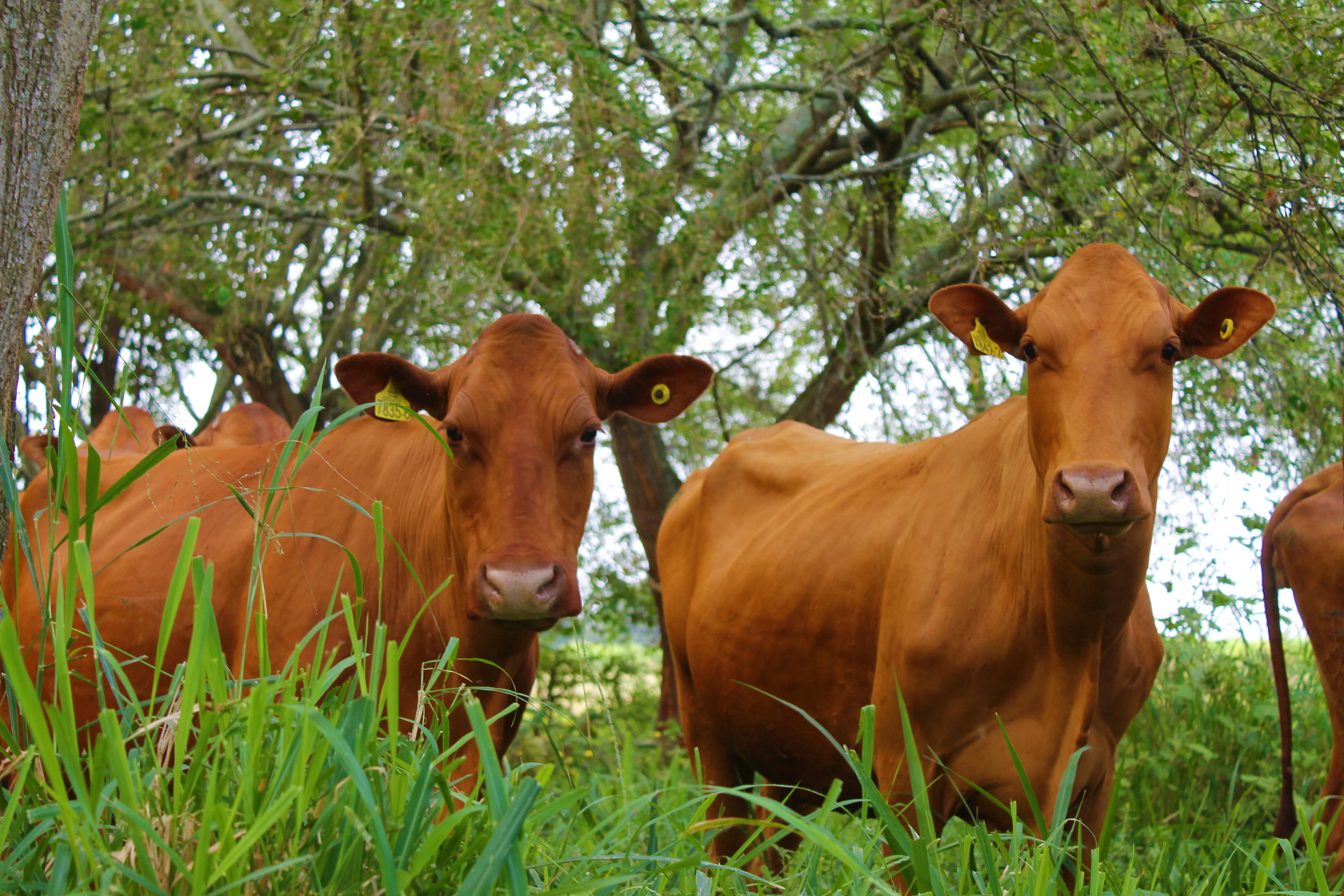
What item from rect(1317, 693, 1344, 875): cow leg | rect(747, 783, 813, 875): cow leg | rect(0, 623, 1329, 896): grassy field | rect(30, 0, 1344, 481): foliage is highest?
rect(30, 0, 1344, 481): foliage

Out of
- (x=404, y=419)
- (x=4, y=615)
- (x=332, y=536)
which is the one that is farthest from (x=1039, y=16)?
(x=4, y=615)

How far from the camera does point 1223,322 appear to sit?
331 centimetres

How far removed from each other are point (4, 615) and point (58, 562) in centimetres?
276

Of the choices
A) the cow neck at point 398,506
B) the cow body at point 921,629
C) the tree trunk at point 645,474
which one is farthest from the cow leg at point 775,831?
the tree trunk at point 645,474

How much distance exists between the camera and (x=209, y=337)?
906 cm

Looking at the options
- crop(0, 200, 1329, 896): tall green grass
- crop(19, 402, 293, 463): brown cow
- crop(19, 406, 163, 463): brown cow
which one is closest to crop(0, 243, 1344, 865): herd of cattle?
crop(0, 200, 1329, 896): tall green grass

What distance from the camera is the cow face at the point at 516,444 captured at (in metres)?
3.14

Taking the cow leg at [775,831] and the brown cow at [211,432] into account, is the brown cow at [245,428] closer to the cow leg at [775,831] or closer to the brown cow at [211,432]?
the brown cow at [211,432]

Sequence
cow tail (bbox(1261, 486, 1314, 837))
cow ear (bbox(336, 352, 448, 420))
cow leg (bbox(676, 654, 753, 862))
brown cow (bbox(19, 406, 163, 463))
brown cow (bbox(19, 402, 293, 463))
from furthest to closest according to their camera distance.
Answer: brown cow (bbox(19, 406, 163, 463)) < brown cow (bbox(19, 402, 293, 463)) < cow leg (bbox(676, 654, 753, 862)) < cow tail (bbox(1261, 486, 1314, 837)) < cow ear (bbox(336, 352, 448, 420))

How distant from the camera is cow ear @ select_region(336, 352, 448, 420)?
369 cm

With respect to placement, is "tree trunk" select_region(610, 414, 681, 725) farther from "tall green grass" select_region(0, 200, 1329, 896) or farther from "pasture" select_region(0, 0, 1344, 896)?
"tall green grass" select_region(0, 200, 1329, 896)

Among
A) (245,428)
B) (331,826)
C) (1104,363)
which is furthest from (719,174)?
(331,826)

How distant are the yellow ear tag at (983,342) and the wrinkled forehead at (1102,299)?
0.19 metres

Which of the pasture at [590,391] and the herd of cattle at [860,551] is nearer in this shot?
the pasture at [590,391]
